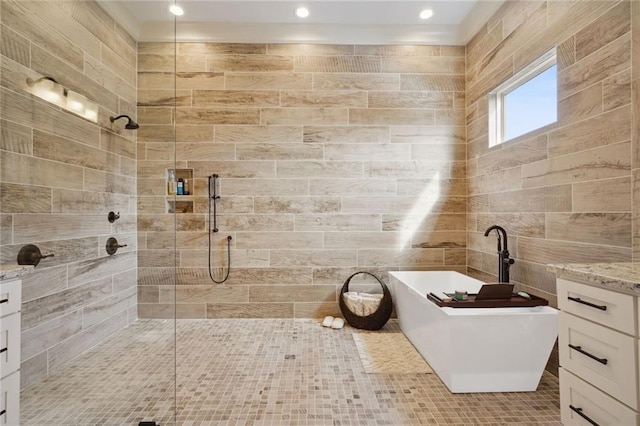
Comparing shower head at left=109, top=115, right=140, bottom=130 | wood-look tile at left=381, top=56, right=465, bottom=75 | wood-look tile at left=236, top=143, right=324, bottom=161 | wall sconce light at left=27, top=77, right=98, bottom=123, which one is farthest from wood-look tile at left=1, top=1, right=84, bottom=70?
wood-look tile at left=381, top=56, right=465, bottom=75

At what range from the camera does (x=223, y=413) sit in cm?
172

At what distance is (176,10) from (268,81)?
1060mm

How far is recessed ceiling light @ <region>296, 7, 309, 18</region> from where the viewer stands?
299cm

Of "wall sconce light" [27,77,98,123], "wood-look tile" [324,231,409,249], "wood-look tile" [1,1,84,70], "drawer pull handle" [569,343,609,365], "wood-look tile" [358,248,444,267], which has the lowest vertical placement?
"drawer pull handle" [569,343,609,365]

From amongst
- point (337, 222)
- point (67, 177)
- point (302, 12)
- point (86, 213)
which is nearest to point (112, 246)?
point (86, 213)

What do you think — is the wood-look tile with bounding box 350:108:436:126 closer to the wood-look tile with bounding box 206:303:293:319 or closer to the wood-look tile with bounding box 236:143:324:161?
the wood-look tile with bounding box 236:143:324:161

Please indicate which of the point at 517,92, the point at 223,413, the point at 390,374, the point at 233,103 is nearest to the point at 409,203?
the point at 517,92

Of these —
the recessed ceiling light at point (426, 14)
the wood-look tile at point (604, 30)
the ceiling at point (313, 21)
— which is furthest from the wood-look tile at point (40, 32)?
the wood-look tile at point (604, 30)

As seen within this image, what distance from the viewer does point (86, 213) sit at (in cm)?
230

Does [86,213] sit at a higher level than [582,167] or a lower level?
lower

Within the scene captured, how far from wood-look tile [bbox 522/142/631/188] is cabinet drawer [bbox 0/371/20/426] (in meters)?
3.10

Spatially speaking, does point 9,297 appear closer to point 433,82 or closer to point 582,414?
point 582,414

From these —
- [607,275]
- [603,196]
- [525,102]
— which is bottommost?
[607,275]

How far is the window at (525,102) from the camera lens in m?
2.25
